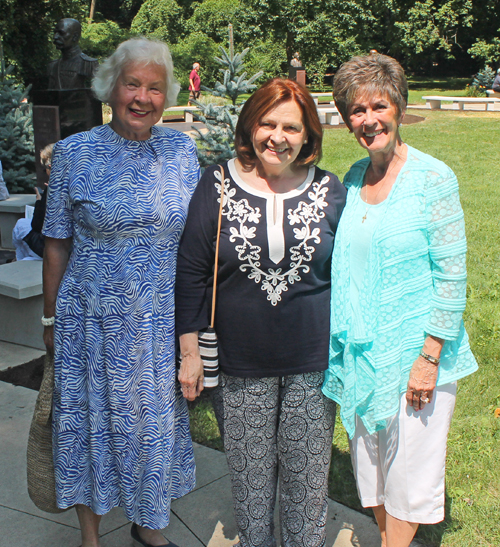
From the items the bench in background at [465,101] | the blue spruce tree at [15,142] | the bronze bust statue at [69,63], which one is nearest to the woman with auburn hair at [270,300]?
the bronze bust statue at [69,63]

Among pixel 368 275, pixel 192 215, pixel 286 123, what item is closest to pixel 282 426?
pixel 368 275

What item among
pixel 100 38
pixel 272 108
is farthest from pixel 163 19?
pixel 272 108

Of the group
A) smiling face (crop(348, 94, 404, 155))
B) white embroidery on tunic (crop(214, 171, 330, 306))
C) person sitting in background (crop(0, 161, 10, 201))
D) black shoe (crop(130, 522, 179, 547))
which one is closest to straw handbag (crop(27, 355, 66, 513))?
black shoe (crop(130, 522, 179, 547))

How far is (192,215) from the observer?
235 centimetres

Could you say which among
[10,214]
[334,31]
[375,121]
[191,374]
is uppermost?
[334,31]

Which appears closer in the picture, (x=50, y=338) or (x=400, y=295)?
(x=400, y=295)

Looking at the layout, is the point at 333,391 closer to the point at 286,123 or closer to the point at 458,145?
the point at 286,123

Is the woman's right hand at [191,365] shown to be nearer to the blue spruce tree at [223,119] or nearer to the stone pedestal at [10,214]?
the blue spruce tree at [223,119]

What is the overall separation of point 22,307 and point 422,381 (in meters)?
3.71

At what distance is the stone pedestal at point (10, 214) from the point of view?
291 inches

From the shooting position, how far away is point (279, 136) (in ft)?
7.39

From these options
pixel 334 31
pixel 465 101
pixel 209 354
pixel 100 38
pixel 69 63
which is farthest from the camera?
pixel 100 38

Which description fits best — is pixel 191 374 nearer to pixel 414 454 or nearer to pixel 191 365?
pixel 191 365

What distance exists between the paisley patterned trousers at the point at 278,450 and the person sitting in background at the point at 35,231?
216 centimetres
